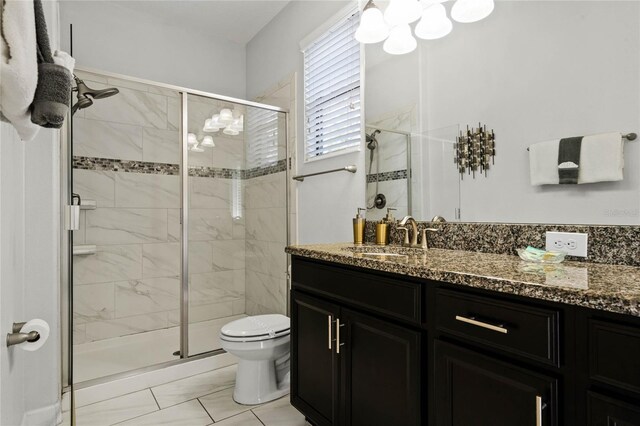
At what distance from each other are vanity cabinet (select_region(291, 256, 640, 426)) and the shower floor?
1.21 metres

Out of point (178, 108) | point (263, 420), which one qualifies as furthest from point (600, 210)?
point (178, 108)

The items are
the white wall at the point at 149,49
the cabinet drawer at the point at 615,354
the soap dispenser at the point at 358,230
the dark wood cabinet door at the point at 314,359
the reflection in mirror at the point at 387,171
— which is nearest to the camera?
the cabinet drawer at the point at 615,354

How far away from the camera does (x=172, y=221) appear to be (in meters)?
2.81

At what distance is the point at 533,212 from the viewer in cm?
135

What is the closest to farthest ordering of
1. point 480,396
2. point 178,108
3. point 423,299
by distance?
point 480,396 → point 423,299 → point 178,108

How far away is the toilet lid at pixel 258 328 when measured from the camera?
6.59ft

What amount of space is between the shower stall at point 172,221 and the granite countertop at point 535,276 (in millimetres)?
1686

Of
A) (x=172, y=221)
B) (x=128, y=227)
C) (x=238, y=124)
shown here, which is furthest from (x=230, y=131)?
(x=128, y=227)

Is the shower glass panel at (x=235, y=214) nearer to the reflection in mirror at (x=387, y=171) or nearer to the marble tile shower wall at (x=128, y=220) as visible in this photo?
the marble tile shower wall at (x=128, y=220)

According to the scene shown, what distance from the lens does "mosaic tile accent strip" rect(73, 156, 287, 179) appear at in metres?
2.68

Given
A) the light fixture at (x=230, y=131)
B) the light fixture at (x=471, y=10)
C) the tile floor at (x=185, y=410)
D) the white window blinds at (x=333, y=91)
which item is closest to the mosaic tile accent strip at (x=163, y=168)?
A: the light fixture at (x=230, y=131)

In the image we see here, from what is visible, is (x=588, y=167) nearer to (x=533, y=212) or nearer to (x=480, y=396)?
(x=533, y=212)

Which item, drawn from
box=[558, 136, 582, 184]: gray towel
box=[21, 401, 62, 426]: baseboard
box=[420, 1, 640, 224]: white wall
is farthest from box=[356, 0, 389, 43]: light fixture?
box=[21, 401, 62, 426]: baseboard

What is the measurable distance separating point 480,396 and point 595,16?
4.29 ft
